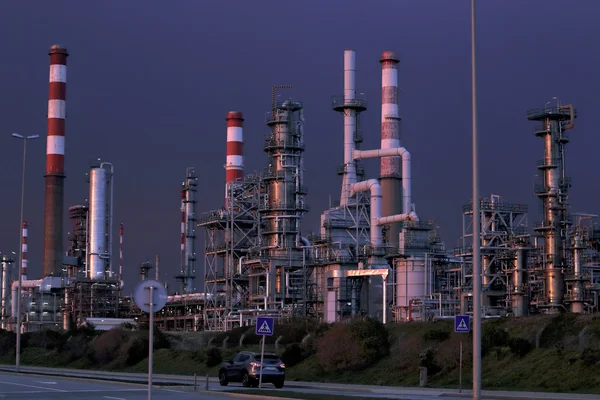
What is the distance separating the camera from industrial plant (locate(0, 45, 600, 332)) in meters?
61.7

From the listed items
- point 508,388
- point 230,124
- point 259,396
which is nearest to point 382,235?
point 230,124

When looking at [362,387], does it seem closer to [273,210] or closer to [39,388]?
[39,388]

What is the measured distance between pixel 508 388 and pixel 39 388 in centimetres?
1403

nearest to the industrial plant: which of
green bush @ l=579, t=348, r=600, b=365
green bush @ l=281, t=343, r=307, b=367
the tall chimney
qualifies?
the tall chimney

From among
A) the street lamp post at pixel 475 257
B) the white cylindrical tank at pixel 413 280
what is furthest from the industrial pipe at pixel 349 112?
the street lamp post at pixel 475 257

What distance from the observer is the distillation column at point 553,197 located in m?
60.1

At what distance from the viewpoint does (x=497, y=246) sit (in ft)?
206

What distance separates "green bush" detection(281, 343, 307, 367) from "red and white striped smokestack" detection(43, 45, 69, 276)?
43743mm

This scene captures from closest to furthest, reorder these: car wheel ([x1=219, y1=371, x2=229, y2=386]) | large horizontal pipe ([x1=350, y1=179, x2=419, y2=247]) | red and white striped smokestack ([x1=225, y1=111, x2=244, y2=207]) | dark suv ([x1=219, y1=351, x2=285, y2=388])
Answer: dark suv ([x1=219, y1=351, x2=285, y2=388]) → car wheel ([x1=219, y1=371, x2=229, y2=386]) → large horizontal pipe ([x1=350, y1=179, x2=419, y2=247]) → red and white striped smokestack ([x1=225, y1=111, x2=244, y2=207])

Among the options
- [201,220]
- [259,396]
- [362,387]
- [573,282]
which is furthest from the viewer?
[201,220]

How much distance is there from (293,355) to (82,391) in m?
15.1

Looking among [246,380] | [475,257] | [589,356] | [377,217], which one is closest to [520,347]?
[589,356]

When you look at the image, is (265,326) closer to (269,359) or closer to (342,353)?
(269,359)

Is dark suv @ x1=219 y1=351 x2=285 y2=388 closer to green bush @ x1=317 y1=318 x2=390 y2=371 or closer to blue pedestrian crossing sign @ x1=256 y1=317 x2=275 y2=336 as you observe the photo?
blue pedestrian crossing sign @ x1=256 y1=317 x2=275 y2=336
